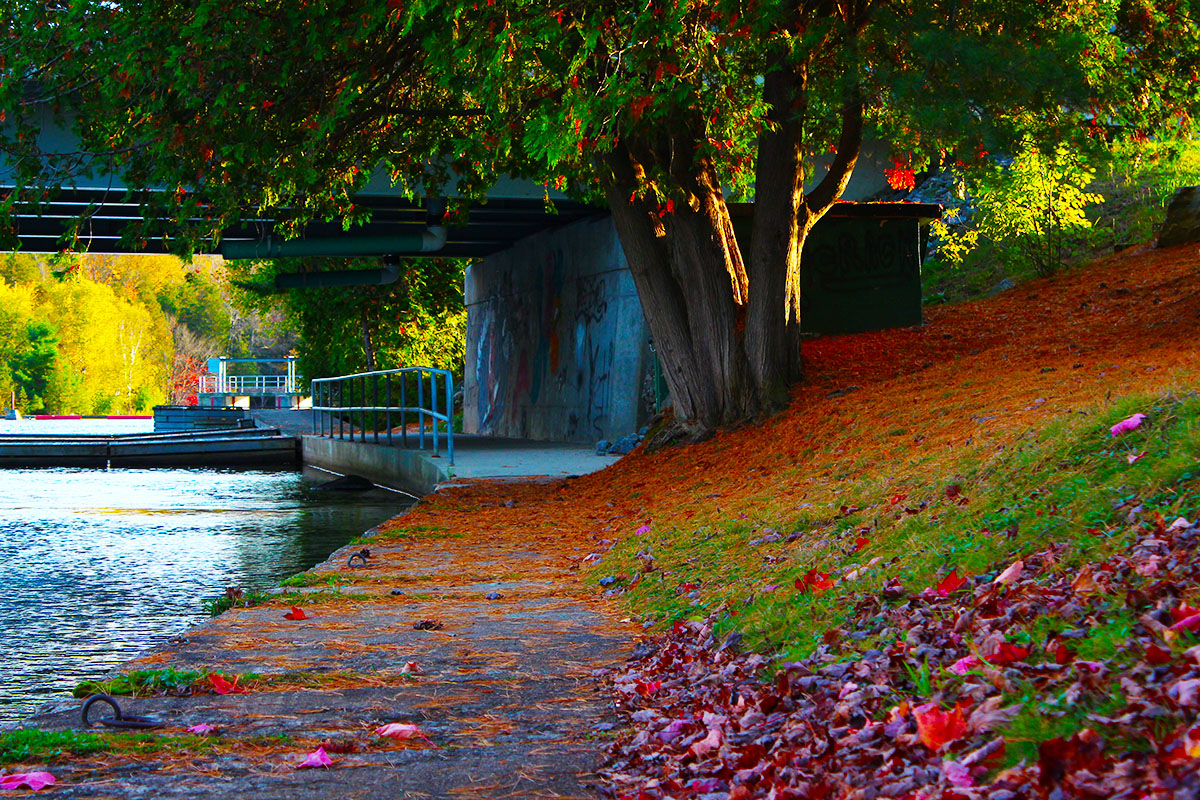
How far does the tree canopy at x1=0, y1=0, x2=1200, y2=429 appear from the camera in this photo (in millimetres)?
9117

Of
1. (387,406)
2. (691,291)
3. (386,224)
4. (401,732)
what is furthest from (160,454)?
(401,732)

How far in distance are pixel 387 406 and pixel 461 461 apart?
2.89m

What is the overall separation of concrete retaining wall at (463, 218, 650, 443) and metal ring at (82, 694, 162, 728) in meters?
14.7

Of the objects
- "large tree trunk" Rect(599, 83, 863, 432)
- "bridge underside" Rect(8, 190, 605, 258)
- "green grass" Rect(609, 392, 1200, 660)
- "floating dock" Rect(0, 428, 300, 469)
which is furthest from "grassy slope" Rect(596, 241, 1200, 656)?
"floating dock" Rect(0, 428, 300, 469)

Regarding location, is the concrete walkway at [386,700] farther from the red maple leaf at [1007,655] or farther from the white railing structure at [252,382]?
the white railing structure at [252,382]

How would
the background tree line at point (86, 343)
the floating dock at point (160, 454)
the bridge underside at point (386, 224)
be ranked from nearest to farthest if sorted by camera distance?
the bridge underside at point (386, 224) → the floating dock at point (160, 454) → the background tree line at point (86, 343)

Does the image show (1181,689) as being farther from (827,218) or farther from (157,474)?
(157,474)

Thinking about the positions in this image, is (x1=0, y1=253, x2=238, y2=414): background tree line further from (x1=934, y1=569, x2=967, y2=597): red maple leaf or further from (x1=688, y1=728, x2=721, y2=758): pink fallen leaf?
(x1=688, y1=728, x2=721, y2=758): pink fallen leaf

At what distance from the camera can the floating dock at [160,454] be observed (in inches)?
1020

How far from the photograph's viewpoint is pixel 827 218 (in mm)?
17797

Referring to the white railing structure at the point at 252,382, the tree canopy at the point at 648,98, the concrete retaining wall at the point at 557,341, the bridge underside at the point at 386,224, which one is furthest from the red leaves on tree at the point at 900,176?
the white railing structure at the point at 252,382

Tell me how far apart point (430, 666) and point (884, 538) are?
206 centimetres

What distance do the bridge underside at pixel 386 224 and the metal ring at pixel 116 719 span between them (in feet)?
51.6

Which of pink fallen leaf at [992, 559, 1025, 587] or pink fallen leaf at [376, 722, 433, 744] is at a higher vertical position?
pink fallen leaf at [992, 559, 1025, 587]
